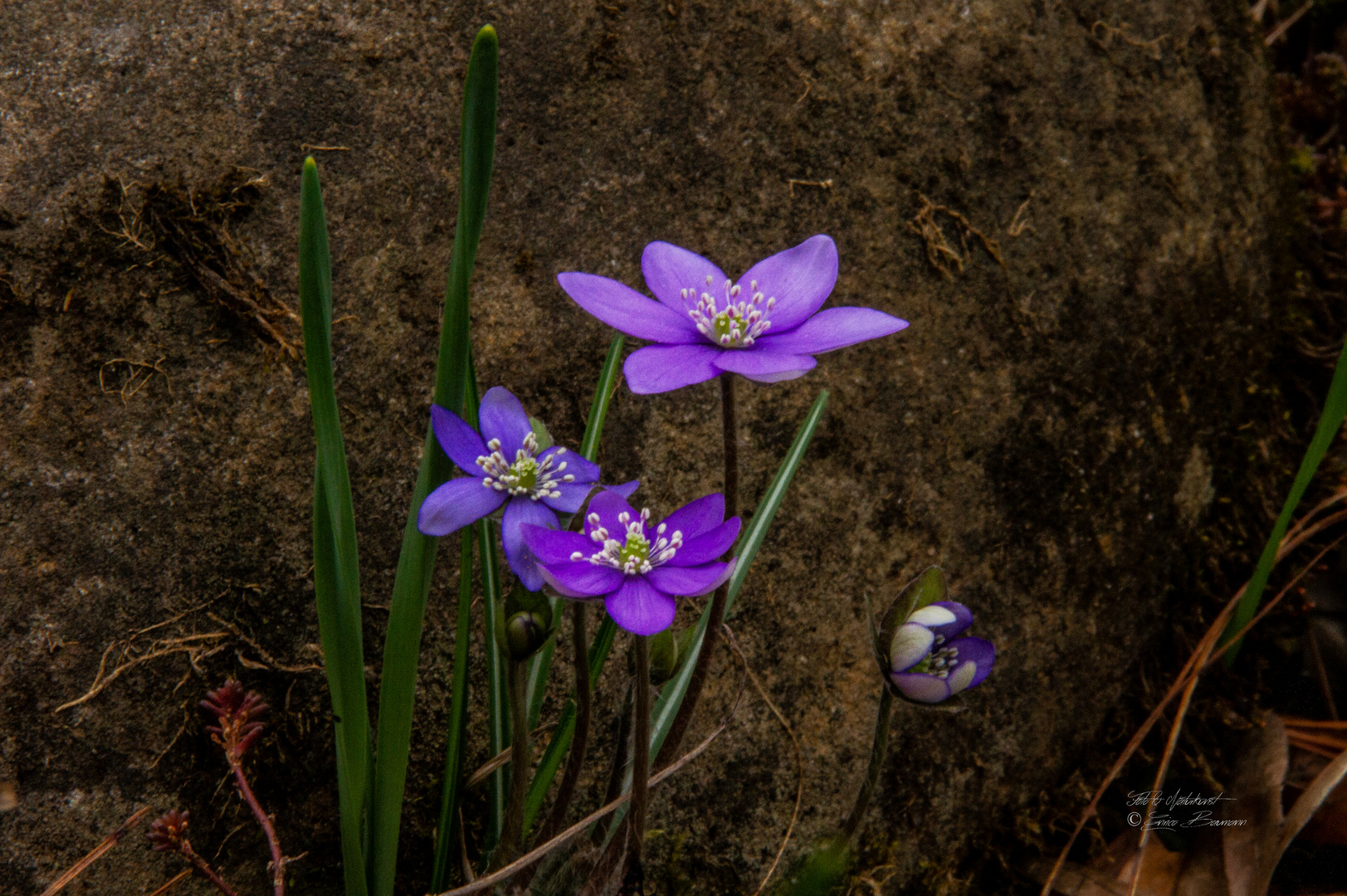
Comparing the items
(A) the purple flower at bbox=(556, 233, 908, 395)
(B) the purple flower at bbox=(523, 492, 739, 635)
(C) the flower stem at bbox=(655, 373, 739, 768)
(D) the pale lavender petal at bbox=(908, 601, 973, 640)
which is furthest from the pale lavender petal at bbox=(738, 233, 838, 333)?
(D) the pale lavender petal at bbox=(908, 601, 973, 640)

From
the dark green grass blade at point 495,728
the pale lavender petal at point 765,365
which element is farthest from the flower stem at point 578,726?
the pale lavender petal at point 765,365

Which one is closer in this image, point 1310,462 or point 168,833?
point 168,833

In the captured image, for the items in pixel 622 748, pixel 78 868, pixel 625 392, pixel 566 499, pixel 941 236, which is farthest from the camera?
pixel 941 236

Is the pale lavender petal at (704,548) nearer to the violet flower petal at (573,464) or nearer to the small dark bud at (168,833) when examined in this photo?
the violet flower petal at (573,464)

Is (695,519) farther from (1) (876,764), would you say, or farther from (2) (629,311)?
(1) (876,764)

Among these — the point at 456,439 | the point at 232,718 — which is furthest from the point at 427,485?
the point at 232,718
